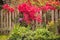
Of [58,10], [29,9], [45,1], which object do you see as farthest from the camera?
[58,10]

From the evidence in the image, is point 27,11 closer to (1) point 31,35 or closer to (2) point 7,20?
(1) point 31,35

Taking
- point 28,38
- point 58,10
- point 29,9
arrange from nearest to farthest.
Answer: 1. point 28,38
2. point 29,9
3. point 58,10

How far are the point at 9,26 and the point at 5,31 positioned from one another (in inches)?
15.4

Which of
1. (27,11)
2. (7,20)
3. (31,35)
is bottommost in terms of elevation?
(7,20)

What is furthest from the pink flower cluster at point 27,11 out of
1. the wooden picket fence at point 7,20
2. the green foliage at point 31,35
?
the wooden picket fence at point 7,20

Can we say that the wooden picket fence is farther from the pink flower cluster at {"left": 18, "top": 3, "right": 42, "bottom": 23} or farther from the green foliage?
the green foliage

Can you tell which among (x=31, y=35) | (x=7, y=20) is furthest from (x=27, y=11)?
(x=7, y=20)

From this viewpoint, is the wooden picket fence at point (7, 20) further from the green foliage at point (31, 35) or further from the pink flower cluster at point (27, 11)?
the green foliage at point (31, 35)

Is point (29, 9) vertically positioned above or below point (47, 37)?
above

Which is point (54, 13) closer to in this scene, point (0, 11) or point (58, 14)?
point (58, 14)

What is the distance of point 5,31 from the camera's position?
1567cm

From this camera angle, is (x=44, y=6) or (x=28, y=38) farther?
(x=44, y=6)

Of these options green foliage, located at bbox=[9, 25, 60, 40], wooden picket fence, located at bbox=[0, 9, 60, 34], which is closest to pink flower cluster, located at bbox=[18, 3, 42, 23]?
green foliage, located at bbox=[9, 25, 60, 40]

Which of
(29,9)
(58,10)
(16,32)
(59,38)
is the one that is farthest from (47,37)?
(58,10)
